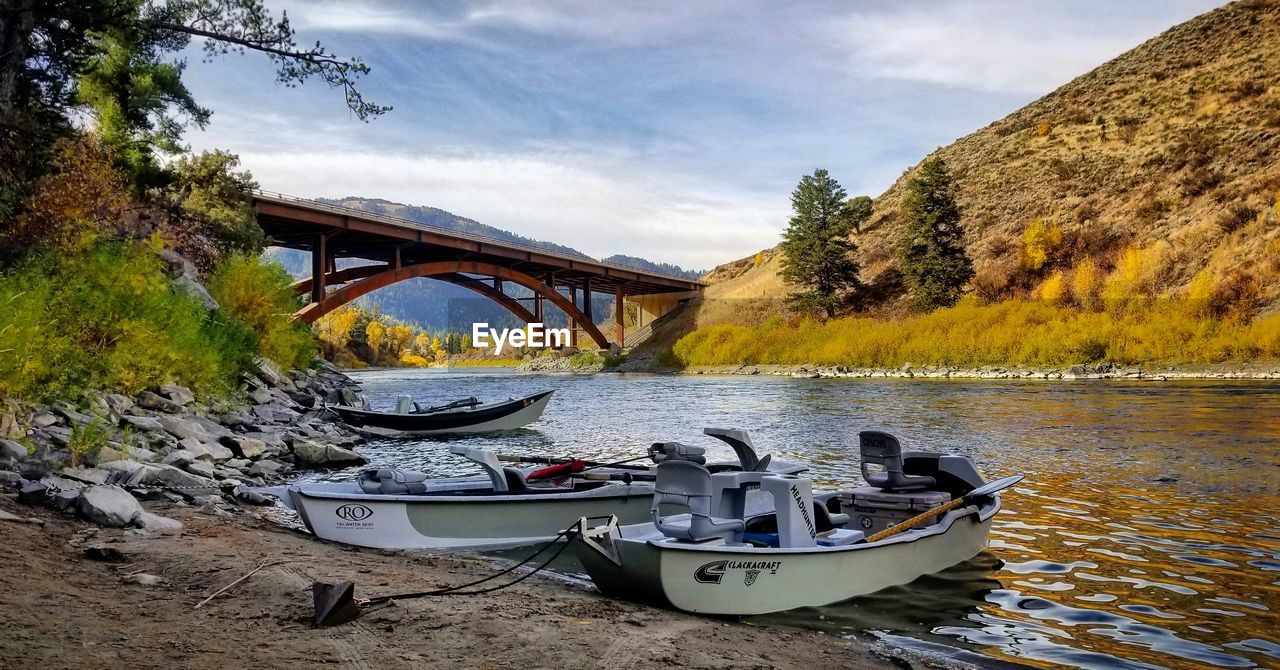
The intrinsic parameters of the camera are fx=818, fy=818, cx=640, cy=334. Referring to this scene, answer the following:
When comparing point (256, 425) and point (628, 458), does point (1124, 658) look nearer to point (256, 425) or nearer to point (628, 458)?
point (628, 458)

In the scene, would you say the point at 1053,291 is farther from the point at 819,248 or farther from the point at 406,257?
the point at 406,257

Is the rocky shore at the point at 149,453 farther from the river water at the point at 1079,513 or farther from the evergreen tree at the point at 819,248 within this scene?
the evergreen tree at the point at 819,248

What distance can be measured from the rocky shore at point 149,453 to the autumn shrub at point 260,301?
682 centimetres

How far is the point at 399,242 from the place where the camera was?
55406mm

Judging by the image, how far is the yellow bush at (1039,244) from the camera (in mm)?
56656

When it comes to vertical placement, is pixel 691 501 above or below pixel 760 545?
above

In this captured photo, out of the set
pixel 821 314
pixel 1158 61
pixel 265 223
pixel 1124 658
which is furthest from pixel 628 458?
pixel 1158 61

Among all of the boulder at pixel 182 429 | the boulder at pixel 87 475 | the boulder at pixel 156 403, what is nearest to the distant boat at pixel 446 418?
the boulder at pixel 156 403

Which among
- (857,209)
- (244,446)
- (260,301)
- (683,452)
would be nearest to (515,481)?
(683,452)

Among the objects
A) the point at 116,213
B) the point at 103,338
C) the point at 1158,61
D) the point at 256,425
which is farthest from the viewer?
the point at 1158,61

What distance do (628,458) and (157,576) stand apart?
11.7m

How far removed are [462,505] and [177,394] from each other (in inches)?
368

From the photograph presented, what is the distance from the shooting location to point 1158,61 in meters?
86.5

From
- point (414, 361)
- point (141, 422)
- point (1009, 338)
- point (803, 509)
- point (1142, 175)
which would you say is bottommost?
point (414, 361)
